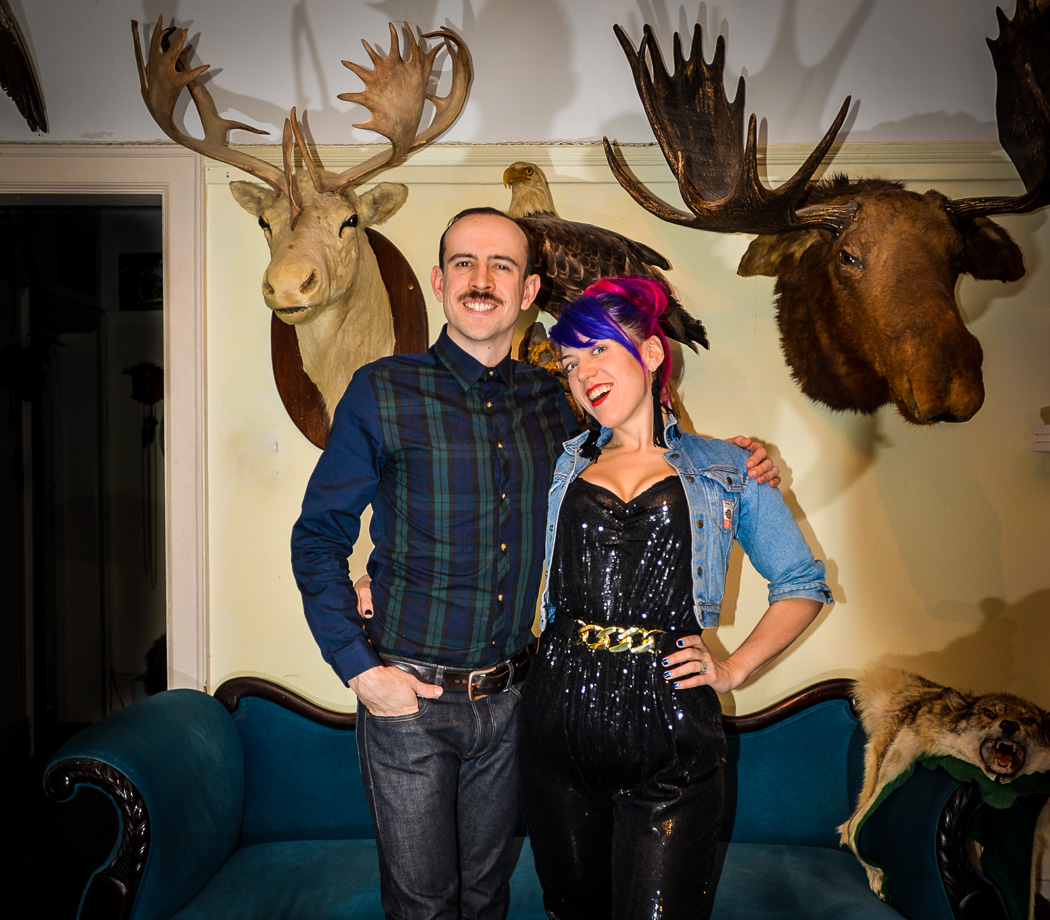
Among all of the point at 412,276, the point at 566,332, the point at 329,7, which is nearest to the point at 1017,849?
the point at 566,332

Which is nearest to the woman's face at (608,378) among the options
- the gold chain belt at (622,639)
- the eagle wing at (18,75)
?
the gold chain belt at (622,639)

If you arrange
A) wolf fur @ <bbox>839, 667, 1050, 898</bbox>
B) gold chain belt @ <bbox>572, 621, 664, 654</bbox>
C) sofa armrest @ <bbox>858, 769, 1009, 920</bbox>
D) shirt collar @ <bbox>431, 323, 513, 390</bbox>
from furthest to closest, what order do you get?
1. wolf fur @ <bbox>839, 667, 1050, 898</bbox>
2. sofa armrest @ <bbox>858, 769, 1009, 920</bbox>
3. shirt collar @ <bbox>431, 323, 513, 390</bbox>
4. gold chain belt @ <bbox>572, 621, 664, 654</bbox>

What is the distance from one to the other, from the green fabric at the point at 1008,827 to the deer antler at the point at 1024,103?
1692 mm

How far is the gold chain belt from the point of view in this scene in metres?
1.51

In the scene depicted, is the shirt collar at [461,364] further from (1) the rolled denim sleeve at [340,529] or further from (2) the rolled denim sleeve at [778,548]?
(2) the rolled denim sleeve at [778,548]

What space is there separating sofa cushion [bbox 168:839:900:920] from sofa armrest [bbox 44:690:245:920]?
106 millimetres

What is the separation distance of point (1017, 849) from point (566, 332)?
6.16 feet

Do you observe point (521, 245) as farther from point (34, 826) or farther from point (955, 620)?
point (34, 826)

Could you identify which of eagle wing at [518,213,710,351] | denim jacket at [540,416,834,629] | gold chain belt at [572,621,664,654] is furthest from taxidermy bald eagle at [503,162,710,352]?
gold chain belt at [572,621,664,654]

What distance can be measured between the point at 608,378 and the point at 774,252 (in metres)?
1.39

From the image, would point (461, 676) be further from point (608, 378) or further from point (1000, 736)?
point (1000, 736)

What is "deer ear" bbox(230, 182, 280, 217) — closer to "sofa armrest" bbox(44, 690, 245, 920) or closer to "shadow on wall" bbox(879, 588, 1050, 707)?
"sofa armrest" bbox(44, 690, 245, 920)

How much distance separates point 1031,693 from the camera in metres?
2.71

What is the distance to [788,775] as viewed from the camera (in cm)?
252
